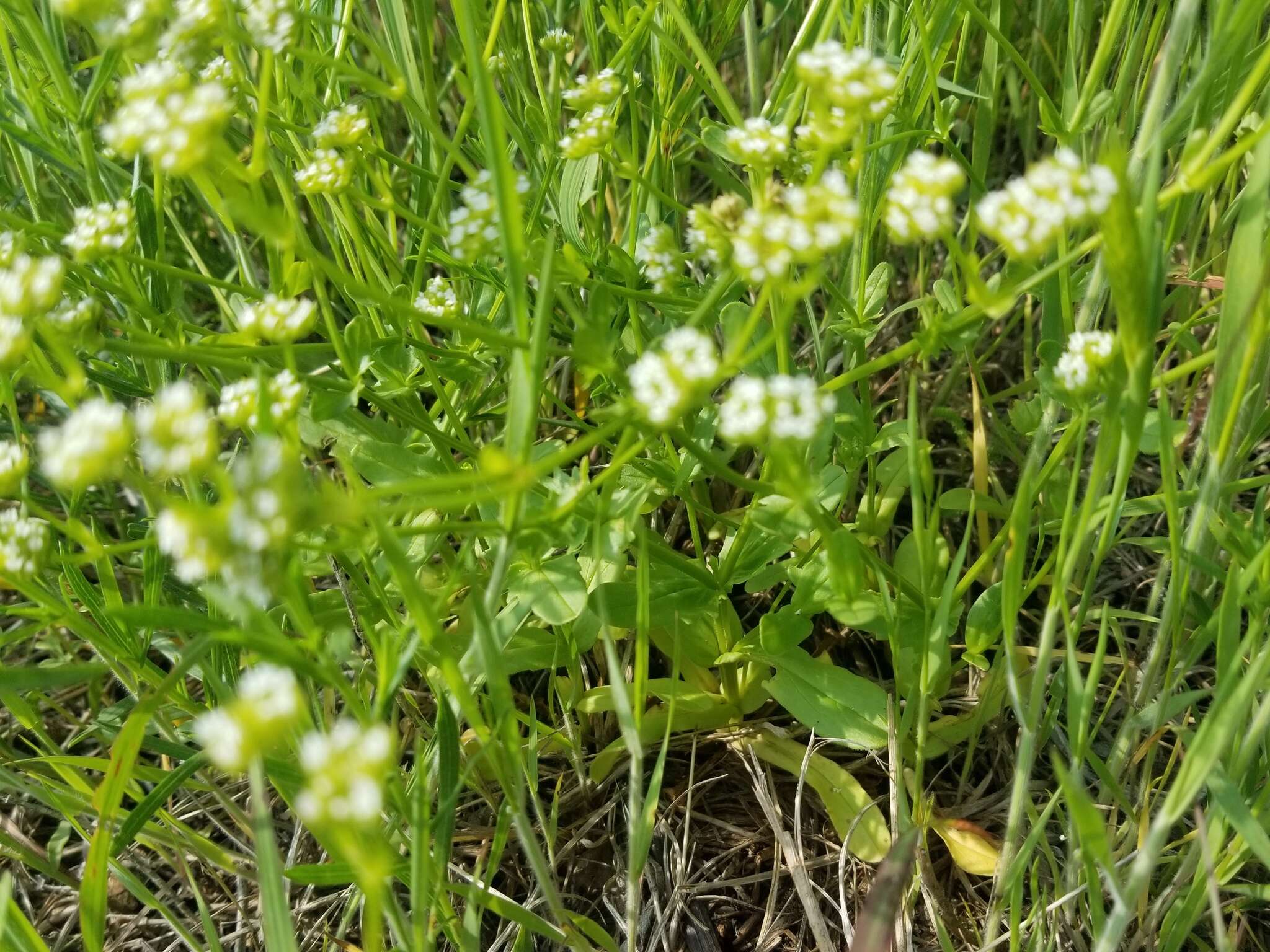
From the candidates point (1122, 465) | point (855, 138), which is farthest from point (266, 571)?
point (855, 138)

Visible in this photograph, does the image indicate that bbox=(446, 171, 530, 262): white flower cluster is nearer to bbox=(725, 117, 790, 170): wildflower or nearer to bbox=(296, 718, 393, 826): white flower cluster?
bbox=(725, 117, 790, 170): wildflower

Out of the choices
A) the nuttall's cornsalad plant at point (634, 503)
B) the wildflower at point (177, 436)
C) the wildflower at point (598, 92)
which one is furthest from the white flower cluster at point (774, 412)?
the wildflower at point (598, 92)

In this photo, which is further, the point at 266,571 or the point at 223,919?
the point at 223,919

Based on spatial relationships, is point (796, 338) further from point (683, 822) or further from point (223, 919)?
point (223, 919)

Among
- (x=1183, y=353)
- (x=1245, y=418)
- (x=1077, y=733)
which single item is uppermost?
(x=1245, y=418)

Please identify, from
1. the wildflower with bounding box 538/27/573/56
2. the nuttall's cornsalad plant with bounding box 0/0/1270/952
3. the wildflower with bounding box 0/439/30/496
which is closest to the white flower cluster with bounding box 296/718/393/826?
the nuttall's cornsalad plant with bounding box 0/0/1270/952

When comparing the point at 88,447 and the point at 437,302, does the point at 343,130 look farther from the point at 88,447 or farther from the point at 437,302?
the point at 88,447

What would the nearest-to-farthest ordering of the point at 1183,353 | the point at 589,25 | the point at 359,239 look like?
the point at 359,239, the point at 589,25, the point at 1183,353
